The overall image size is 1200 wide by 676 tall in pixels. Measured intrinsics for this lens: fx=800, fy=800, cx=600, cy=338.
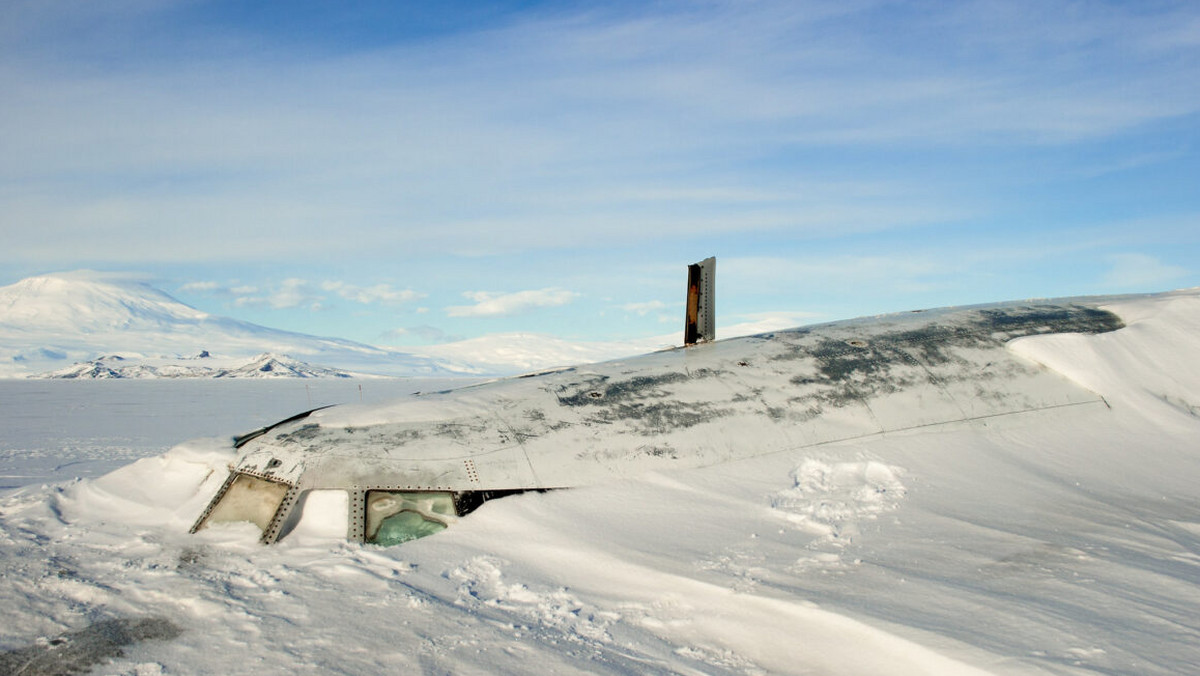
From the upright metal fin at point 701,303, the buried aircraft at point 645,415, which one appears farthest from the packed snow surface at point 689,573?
the upright metal fin at point 701,303

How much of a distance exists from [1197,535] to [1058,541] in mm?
1753

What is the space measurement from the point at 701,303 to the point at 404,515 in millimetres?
6943

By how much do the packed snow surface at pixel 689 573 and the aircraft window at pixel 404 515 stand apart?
0.70 ft

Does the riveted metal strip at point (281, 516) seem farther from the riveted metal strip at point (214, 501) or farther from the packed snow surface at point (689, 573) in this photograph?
the riveted metal strip at point (214, 501)

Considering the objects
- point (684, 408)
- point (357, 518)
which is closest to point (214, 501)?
point (357, 518)

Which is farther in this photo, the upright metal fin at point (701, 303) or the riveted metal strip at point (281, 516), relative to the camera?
the upright metal fin at point (701, 303)

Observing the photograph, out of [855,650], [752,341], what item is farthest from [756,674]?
[752,341]

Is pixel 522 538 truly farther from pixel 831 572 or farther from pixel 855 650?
pixel 855 650

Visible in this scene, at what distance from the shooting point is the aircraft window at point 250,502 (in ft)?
29.2

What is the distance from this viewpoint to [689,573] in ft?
24.8

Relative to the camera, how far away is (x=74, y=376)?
152 m

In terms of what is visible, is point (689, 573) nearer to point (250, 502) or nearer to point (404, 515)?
point (404, 515)

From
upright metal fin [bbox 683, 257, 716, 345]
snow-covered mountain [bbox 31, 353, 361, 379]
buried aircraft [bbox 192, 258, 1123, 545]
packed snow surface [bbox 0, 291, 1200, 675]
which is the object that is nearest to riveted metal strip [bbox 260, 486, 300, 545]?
buried aircraft [bbox 192, 258, 1123, 545]

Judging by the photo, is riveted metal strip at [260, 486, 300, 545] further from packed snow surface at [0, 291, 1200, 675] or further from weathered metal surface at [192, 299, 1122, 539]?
packed snow surface at [0, 291, 1200, 675]
